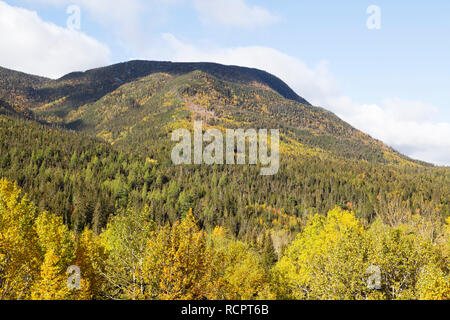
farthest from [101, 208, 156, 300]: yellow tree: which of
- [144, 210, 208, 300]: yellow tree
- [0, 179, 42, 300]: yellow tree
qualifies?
[0, 179, 42, 300]: yellow tree

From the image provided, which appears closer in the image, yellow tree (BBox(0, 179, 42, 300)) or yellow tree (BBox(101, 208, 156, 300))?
yellow tree (BBox(101, 208, 156, 300))

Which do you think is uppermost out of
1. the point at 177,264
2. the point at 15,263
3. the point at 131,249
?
the point at 131,249
